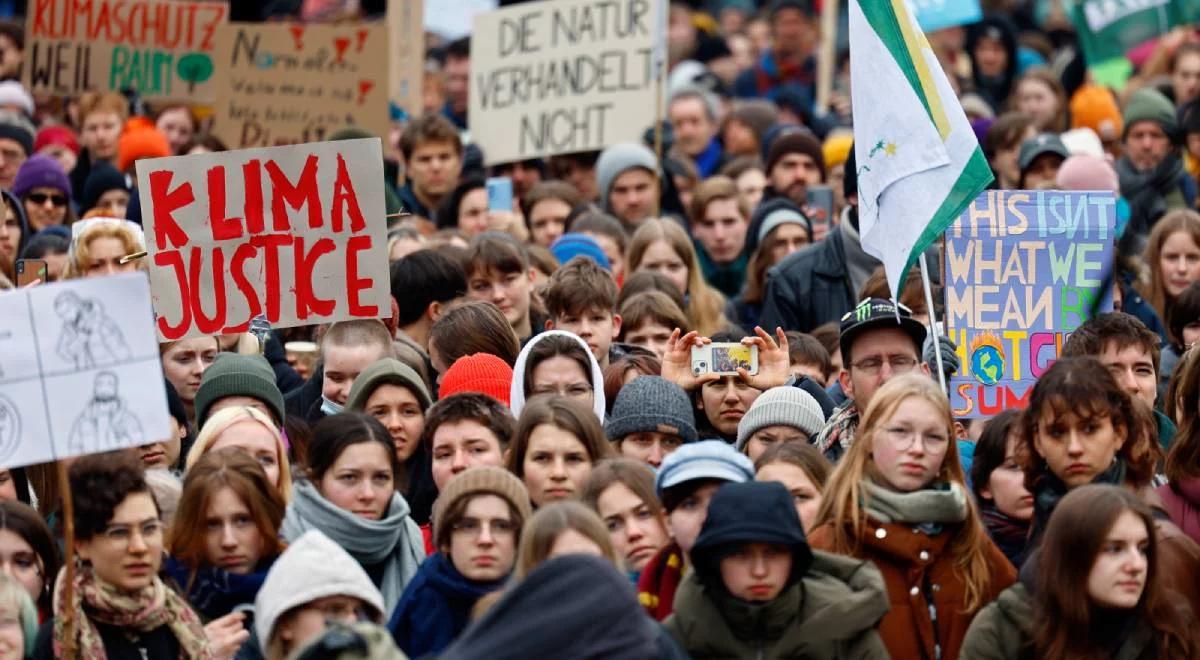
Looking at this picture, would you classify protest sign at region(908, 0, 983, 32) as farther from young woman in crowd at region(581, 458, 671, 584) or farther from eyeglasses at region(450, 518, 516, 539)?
eyeglasses at region(450, 518, 516, 539)

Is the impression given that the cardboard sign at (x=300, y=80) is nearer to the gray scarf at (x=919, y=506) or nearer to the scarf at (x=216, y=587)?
the scarf at (x=216, y=587)

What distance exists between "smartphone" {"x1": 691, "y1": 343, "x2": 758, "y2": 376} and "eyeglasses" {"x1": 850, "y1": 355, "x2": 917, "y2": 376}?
2.36 feet

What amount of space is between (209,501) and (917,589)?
83.6 inches

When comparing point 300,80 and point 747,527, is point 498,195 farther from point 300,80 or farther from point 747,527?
point 747,527

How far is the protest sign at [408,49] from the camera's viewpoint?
57.0ft

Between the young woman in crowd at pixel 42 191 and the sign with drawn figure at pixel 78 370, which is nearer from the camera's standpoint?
the sign with drawn figure at pixel 78 370

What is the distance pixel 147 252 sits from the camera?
10.2 m

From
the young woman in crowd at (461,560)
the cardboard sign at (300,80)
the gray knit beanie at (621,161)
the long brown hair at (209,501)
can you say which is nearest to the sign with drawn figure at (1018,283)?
the young woman in crowd at (461,560)

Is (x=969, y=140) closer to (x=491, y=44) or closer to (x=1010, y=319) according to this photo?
(x=1010, y=319)

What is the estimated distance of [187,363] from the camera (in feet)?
35.0

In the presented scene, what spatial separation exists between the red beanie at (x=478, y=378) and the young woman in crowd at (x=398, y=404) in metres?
0.15

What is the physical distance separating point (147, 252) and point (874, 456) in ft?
11.5

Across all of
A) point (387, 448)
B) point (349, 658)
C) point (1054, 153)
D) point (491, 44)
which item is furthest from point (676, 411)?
point (491, 44)

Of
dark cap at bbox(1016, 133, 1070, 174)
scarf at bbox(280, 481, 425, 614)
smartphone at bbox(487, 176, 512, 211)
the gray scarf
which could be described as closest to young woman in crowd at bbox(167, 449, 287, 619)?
scarf at bbox(280, 481, 425, 614)
